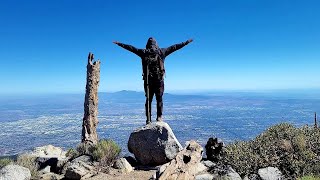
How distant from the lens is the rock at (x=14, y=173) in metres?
10.8

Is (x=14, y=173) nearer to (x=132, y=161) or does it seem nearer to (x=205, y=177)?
(x=132, y=161)

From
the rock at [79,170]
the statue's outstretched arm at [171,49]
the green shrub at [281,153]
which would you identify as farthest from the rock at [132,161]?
the statue's outstretched arm at [171,49]

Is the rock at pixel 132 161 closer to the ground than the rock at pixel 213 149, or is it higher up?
closer to the ground

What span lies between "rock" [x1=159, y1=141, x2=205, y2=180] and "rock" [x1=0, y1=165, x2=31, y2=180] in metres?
5.76

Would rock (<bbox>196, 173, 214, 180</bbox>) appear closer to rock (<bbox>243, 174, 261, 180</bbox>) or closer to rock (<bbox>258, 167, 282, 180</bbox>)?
rock (<bbox>243, 174, 261, 180</bbox>)

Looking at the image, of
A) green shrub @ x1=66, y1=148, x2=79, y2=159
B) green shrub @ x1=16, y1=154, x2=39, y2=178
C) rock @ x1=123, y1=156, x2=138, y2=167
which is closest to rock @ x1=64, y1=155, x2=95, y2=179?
green shrub @ x1=16, y1=154, x2=39, y2=178

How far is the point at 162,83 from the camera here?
556 inches

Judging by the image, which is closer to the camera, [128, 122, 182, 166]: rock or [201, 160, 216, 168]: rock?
[201, 160, 216, 168]: rock

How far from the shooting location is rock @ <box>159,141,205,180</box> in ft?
24.4

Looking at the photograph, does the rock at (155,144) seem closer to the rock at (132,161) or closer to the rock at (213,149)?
the rock at (132,161)

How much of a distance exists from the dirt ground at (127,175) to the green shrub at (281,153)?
2.74m

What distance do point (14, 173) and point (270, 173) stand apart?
7995 mm

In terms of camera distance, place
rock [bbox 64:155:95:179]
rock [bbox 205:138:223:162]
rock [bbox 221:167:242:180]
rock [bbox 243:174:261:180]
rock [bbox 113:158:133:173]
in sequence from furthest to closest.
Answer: rock [bbox 205:138:223:162] → rock [bbox 113:158:133:173] → rock [bbox 64:155:95:179] → rock [bbox 243:174:261:180] → rock [bbox 221:167:242:180]

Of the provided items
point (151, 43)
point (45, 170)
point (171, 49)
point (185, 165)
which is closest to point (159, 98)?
point (171, 49)
